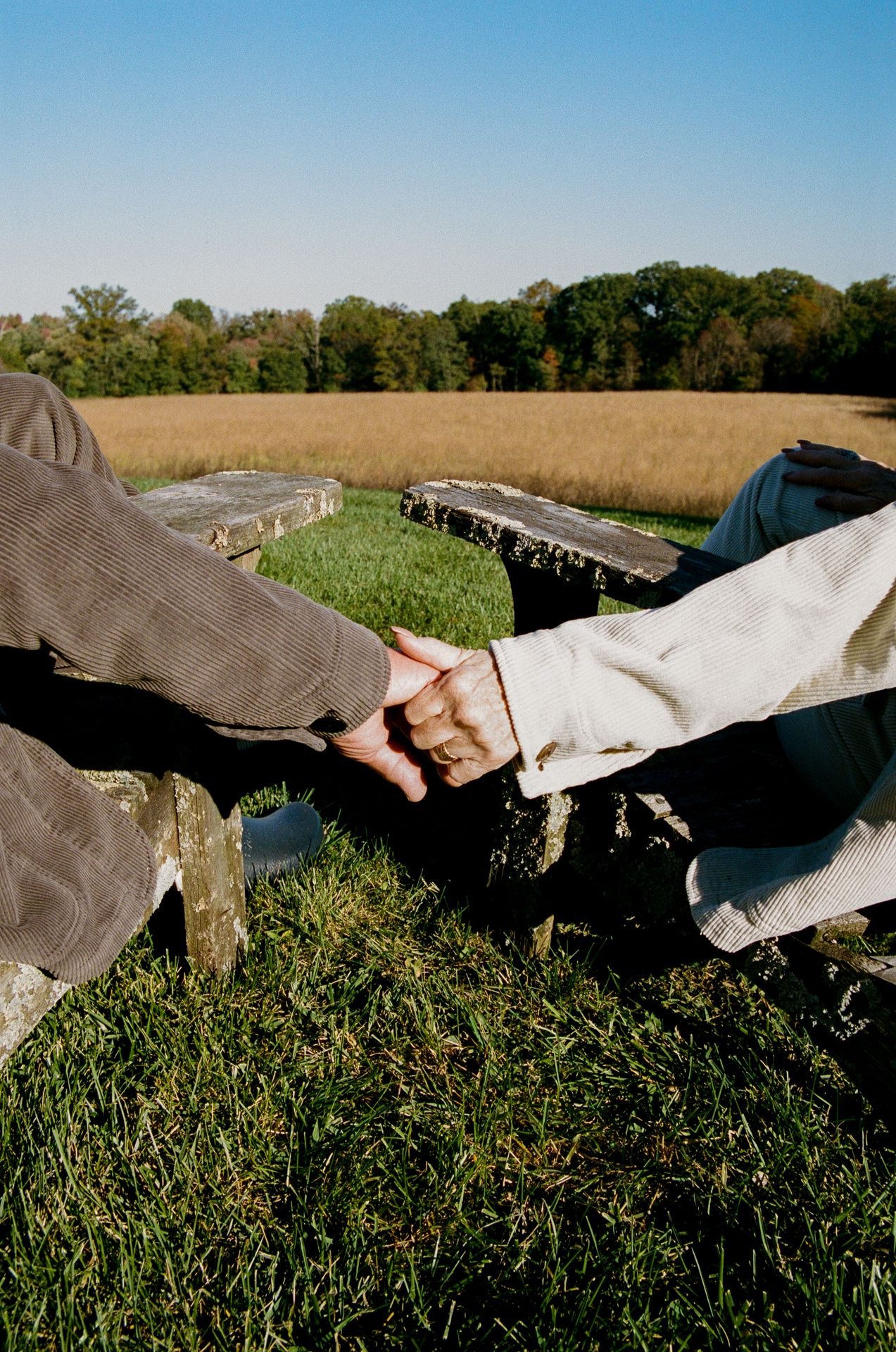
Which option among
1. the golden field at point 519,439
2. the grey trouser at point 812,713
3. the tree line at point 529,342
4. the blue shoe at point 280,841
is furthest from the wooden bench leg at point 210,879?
the tree line at point 529,342

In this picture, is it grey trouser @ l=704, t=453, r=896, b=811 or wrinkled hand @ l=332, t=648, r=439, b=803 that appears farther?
grey trouser @ l=704, t=453, r=896, b=811

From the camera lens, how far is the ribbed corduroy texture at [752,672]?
1.39m

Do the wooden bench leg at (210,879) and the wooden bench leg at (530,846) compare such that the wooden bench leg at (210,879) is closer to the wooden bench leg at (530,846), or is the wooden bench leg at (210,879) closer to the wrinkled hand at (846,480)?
the wooden bench leg at (530,846)

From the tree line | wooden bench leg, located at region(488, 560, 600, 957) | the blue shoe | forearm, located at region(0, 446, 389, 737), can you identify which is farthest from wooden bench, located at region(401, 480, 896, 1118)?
the tree line

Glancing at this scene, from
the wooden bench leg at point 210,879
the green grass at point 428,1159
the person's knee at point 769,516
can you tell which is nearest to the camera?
the green grass at point 428,1159

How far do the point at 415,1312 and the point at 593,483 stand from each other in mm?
13814

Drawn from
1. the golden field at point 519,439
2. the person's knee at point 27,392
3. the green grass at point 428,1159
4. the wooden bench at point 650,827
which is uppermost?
the person's knee at point 27,392

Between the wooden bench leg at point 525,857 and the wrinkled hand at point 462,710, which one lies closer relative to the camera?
the wrinkled hand at point 462,710

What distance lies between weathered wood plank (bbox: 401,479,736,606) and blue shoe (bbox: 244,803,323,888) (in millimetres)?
910

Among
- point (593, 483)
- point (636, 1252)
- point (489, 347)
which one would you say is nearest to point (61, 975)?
point (636, 1252)

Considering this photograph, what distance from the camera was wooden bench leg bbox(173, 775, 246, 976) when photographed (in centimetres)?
178

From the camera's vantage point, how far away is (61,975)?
1.21m

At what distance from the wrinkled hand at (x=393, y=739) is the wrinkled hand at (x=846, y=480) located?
37.2 inches

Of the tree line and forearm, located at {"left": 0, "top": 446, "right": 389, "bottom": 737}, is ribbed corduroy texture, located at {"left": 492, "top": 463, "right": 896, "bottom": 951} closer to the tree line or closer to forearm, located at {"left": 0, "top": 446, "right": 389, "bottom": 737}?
forearm, located at {"left": 0, "top": 446, "right": 389, "bottom": 737}
